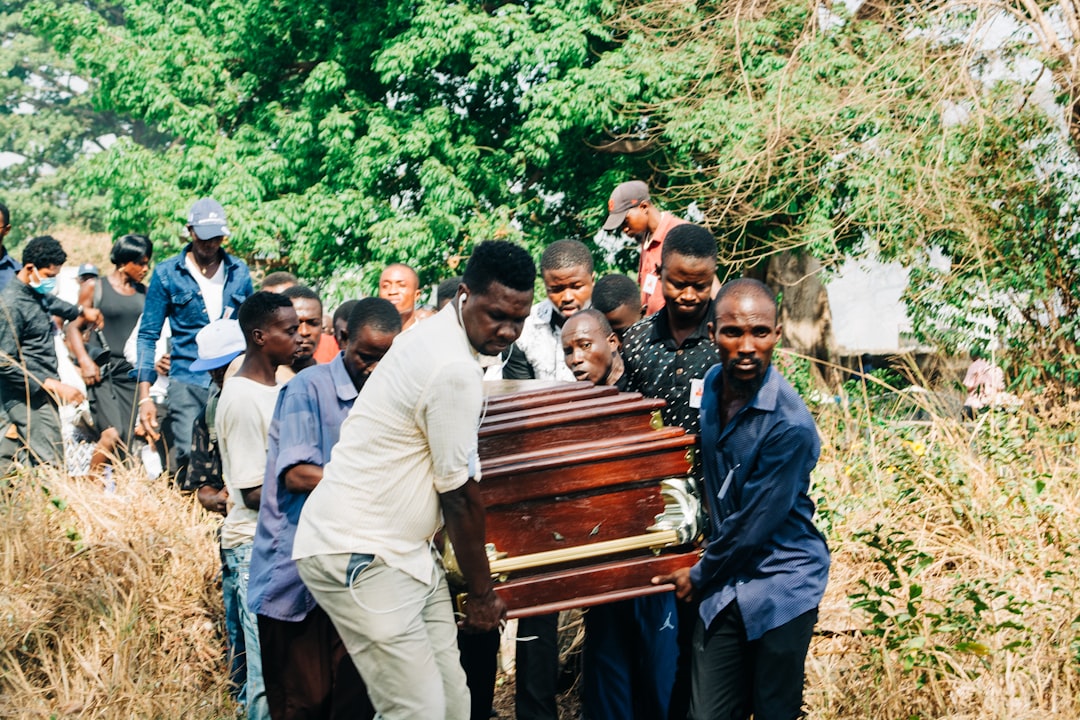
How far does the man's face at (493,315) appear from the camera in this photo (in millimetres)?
3064

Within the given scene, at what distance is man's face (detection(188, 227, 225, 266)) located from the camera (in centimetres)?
633

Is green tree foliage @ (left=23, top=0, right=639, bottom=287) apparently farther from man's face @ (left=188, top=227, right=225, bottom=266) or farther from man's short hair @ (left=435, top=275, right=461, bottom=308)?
man's short hair @ (left=435, top=275, right=461, bottom=308)

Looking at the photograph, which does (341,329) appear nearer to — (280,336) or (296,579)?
(280,336)

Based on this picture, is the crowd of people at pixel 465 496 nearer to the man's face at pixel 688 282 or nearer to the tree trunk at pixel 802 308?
the man's face at pixel 688 282

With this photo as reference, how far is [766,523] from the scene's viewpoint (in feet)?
10.7

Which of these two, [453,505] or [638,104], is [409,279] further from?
[638,104]

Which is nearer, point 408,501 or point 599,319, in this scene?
point 408,501

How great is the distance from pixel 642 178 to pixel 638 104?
108cm

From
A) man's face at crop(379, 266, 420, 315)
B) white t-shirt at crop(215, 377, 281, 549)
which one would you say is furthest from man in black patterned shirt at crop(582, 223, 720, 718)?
man's face at crop(379, 266, 420, 315)

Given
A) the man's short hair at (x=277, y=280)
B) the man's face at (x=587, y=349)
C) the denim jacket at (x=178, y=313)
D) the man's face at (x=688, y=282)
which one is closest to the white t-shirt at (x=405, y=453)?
the man's face at (x=688, y=282)

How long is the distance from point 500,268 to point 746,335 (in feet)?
2.74

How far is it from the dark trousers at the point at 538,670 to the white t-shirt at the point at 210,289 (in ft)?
9.92

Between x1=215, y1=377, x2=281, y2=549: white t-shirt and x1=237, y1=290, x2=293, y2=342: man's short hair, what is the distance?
0.69 ft

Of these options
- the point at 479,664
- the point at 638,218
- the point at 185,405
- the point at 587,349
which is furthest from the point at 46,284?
the point at 479,664
